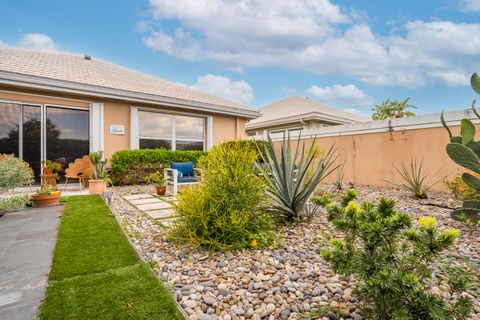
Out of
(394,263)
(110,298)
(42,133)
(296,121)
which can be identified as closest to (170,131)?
(42,133)

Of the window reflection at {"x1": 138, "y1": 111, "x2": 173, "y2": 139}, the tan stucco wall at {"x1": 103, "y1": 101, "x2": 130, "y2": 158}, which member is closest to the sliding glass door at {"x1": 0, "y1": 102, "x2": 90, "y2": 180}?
the tan stucco wall at {"x1": 103, "y1": 101, "x2": 130, "y2": 158}

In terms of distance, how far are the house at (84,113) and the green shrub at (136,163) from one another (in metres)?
0.92

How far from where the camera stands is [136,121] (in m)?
9.11

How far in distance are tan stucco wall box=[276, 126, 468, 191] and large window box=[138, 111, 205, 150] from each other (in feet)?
17.1

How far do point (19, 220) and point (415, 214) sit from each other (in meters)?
6.95

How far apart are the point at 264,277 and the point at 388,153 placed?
6.77 meters

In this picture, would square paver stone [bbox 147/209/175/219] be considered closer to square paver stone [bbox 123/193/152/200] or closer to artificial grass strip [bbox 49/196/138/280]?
artificial grass strip [bbox 49/196/138/280]

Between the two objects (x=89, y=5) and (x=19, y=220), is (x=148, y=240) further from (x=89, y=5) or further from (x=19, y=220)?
(x=89, y=5)

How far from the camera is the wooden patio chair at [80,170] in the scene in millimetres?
7449

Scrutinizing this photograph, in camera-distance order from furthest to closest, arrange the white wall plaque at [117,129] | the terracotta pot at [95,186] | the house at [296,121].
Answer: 1. the house at [296,121]
2. the white wall plaque at [117,129]
3. the terracotta pot at [95,186]

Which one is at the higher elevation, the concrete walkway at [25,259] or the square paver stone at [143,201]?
the square paver stone at [143,201]

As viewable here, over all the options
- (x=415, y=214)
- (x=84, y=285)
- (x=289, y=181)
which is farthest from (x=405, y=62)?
(x=84, y=285)

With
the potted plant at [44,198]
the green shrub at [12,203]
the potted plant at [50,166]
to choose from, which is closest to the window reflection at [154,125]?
the potted plant at [50,166]

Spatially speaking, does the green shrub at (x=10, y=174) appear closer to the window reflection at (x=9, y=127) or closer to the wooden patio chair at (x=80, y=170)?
the wooden patio chair at (x=80, y=170)
